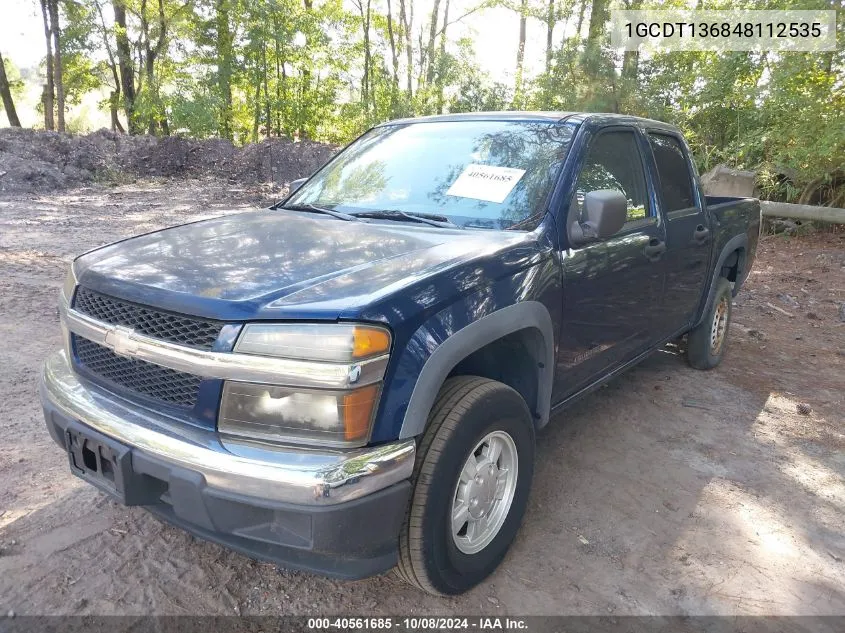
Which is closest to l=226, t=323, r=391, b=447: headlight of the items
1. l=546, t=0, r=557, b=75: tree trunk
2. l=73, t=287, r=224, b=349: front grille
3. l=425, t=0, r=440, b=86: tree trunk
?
l=73, t=287, r=224, b=349: front grille

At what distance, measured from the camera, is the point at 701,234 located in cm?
417

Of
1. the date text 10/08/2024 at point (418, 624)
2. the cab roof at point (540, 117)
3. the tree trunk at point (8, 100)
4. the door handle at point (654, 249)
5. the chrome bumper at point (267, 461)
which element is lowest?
the date text 10/08/2024 at point (418, 624)

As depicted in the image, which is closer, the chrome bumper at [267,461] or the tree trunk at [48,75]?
the chrome bumper at [267,461]

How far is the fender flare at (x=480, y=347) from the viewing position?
2.02 m

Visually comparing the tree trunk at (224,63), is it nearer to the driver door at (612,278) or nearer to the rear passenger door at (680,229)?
the rear passenger door at (680,229)

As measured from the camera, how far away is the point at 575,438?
382 cm

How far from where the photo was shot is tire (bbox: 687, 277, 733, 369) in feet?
15.8

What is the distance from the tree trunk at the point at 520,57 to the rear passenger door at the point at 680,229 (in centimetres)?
1591

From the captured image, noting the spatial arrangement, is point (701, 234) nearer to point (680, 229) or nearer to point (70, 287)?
point (680, 229)

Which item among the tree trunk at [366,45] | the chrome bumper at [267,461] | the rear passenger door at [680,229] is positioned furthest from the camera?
the tree trunk at [366,45]

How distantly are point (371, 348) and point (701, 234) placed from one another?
10.2ft

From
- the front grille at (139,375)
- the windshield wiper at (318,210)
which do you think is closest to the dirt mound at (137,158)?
the windshield wiper at (318,210)

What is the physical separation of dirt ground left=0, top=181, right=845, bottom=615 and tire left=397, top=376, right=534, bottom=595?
0.18m

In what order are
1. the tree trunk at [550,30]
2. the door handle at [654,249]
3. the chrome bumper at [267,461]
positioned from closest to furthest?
1. the chrome bumper at [267,461]
2. the door handle at [654,249]
3. the tree trunk at [550,30]
